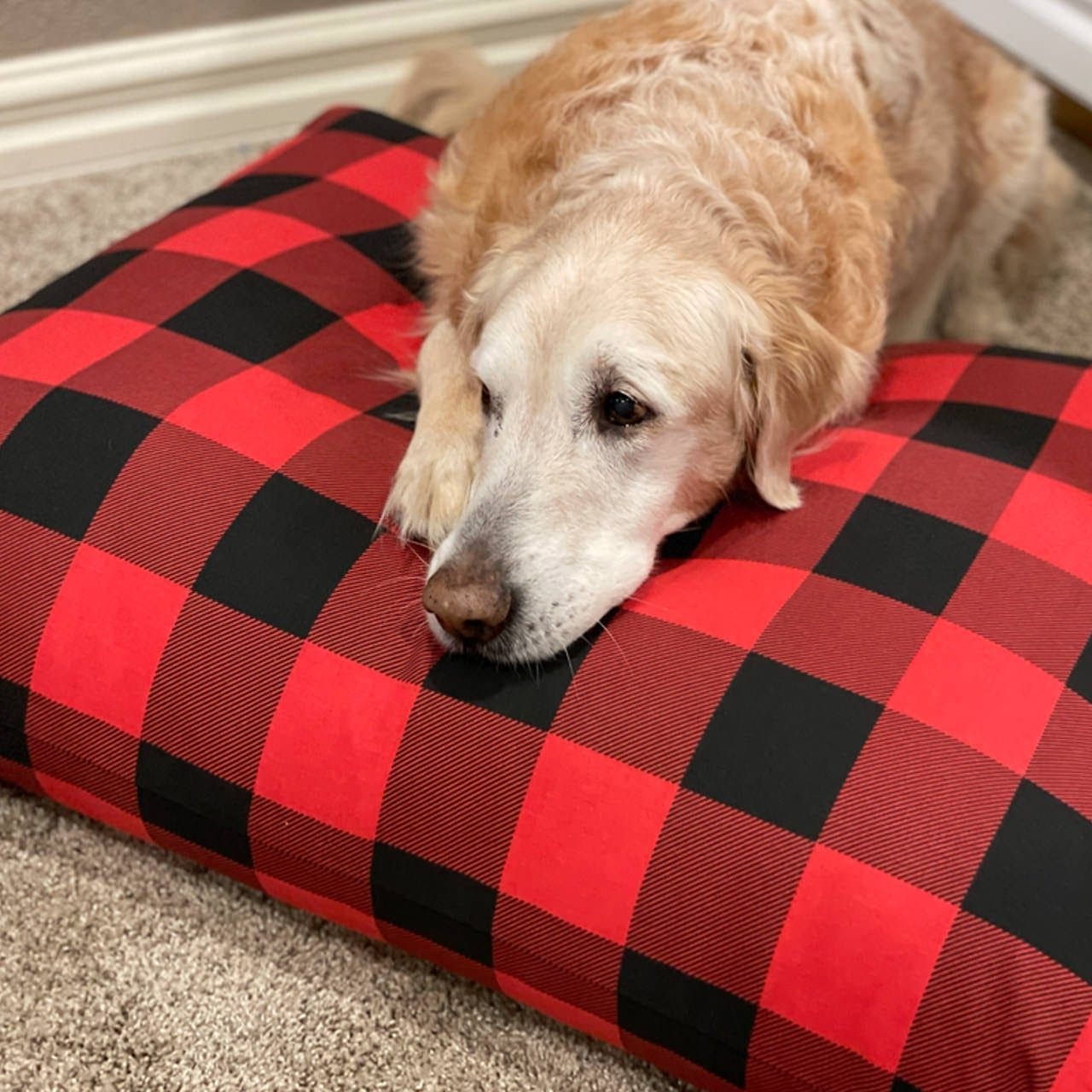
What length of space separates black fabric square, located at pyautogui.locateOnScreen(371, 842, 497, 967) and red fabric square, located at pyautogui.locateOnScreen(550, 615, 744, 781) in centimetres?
21

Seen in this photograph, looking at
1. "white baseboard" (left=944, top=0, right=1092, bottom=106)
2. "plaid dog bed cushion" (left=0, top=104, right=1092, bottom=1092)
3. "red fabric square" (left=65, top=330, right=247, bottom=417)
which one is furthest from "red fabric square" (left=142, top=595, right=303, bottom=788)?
"white baseboard" (left=944, top=0, right=1092, bottom=106)

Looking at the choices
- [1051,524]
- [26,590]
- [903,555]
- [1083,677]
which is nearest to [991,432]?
[1051,524]

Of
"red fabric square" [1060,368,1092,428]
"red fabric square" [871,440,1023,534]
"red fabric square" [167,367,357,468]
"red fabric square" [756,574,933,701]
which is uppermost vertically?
"red fabric square" [1060,368,1092,428]

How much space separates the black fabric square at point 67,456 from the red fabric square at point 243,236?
0.39 m

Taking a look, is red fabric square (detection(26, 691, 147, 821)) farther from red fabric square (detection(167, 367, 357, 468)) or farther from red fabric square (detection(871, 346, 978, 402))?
red fabric square (detection(871, 346, 978, 402))

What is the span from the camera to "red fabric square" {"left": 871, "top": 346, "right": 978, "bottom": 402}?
179cm

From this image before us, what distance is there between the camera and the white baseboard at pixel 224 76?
278cm

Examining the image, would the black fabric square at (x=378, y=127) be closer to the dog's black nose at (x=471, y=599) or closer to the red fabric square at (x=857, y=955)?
the dog's black nose at (x=471, y=599)

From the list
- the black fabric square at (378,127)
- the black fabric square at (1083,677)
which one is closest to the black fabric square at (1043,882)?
the black fabric square at (1083,677)

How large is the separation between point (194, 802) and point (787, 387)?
919 millimetres

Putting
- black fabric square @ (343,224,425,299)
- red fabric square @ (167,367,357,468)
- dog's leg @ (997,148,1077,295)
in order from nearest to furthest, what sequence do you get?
red fabric square @ (167,367,357,468) < black fabric square @ (343,224,425,299) < dog's leg @ (997,148,1077,295)

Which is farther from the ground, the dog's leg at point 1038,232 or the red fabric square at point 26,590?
the dog's leg at point 1038,232

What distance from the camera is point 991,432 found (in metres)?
1.63

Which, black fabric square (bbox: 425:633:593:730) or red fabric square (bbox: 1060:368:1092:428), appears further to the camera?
red fabric square (bbox: 1060:368:1092:428)
